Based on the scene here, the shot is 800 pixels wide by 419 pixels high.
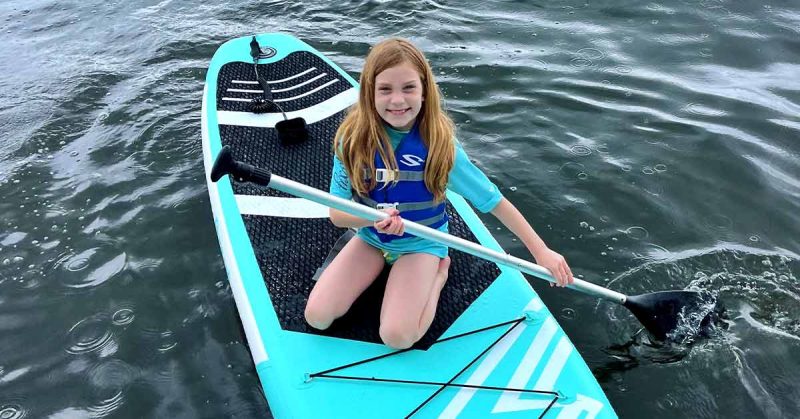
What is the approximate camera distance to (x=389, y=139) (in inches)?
110

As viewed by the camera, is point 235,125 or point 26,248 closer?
point 26,248

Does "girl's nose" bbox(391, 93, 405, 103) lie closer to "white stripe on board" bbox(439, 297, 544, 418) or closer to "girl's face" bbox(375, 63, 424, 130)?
"girl's face" bbox(375, 63, 424, 130)

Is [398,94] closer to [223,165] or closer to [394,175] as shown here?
[394,175]

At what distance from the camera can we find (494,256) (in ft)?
9.22

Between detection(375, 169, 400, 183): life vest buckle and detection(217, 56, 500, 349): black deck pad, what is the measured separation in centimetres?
58

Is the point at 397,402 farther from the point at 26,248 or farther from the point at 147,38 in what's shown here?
the point at 147,38

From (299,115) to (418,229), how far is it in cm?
245

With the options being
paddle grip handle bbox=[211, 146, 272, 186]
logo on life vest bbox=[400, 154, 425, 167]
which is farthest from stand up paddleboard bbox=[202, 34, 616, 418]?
paddle grip handle bbox=[211, 146, 272, 186]

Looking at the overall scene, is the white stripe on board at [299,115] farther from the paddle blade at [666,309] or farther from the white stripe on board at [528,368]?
the paddle blade at [666,309]

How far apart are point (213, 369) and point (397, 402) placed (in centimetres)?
118

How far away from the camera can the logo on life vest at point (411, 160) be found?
2803 mm

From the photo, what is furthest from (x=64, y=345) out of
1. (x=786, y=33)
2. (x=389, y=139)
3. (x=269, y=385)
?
(x=786, y=33)

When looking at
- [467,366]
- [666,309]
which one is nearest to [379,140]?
[467,366]

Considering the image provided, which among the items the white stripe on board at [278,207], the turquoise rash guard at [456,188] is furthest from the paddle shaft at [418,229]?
the white stripe on board at [278,207]
